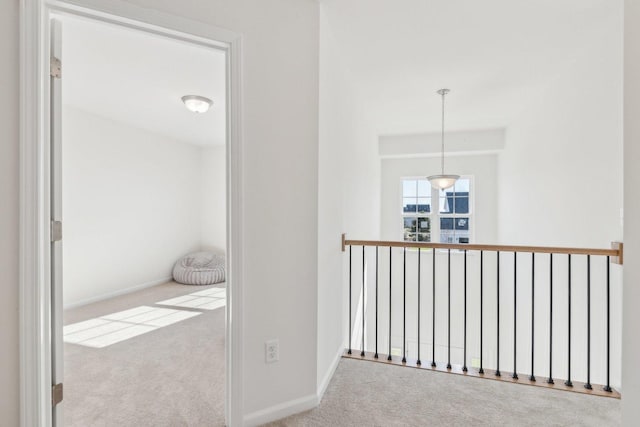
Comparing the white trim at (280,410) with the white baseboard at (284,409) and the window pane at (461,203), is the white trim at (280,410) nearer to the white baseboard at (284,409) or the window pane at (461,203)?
the white baseboard at (284,409)

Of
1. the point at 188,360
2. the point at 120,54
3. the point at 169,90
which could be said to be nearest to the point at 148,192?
the point at 169,90

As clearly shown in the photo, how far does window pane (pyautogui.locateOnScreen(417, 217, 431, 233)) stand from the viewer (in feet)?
19.7

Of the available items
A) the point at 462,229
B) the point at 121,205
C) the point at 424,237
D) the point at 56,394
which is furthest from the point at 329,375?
the point at 462,229

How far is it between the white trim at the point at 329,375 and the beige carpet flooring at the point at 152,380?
60 centimetres

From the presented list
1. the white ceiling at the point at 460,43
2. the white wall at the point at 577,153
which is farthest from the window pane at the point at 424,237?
the white ceiling at the point at 460,43

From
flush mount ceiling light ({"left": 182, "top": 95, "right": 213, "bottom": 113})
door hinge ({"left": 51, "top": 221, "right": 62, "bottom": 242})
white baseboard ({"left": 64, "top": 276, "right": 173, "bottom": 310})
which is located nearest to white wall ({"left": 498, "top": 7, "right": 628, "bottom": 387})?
door hinge ({"left": 51, "top": 221, "right": 62, "bottom": 242})

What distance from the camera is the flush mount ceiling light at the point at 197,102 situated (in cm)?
330

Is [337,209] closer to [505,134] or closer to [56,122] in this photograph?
[56,122]

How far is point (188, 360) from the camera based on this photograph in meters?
2.54

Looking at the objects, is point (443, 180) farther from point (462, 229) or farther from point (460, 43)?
point (462, 229)

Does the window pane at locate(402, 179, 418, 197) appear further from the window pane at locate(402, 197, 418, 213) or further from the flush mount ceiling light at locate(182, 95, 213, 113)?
the flush mount ceiling light at locate(182, 95, 213, 113)

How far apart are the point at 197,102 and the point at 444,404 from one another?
11.2ft

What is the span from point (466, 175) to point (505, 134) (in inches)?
39.8

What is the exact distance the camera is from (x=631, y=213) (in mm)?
1279
